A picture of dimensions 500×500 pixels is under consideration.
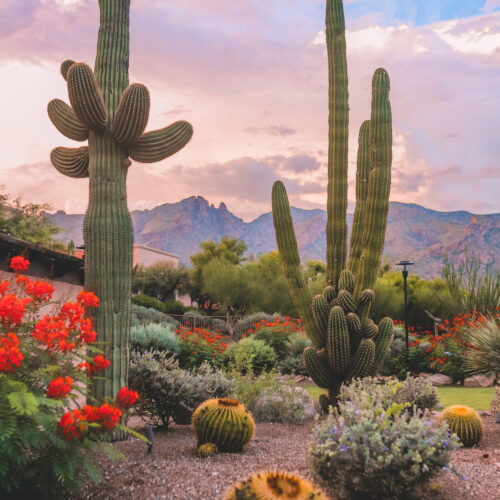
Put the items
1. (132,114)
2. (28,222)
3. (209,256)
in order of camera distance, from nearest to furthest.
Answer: (132,114)
(28,222)
(209,256)

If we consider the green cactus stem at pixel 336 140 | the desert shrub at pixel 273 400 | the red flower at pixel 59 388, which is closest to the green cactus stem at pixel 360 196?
the green cactus stem at pixel 336 140

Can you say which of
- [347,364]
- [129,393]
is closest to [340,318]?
[347,364]

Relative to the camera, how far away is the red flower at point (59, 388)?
12.5 ft

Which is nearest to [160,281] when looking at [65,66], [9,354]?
[65,66]

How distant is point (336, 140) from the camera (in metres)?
9.98

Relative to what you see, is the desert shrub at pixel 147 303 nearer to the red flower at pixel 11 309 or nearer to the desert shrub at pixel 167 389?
Result: the desert shrub at pixel 167 389

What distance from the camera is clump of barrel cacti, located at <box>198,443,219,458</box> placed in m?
5.88

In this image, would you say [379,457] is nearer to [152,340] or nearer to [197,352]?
[152,340]

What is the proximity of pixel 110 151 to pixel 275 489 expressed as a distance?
516cm

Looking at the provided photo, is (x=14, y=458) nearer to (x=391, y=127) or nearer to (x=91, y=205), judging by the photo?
(x=91, y=205)

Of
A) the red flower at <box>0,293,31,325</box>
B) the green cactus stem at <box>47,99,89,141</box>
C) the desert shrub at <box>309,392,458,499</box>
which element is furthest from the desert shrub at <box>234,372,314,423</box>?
the red flower at <box>0,293,31,325</box>

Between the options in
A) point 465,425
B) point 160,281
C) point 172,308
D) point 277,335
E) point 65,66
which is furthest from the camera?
point 160,281

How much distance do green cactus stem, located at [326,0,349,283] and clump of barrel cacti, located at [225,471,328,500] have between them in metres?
6.65

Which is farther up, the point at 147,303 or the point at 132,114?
the point at 132,114
